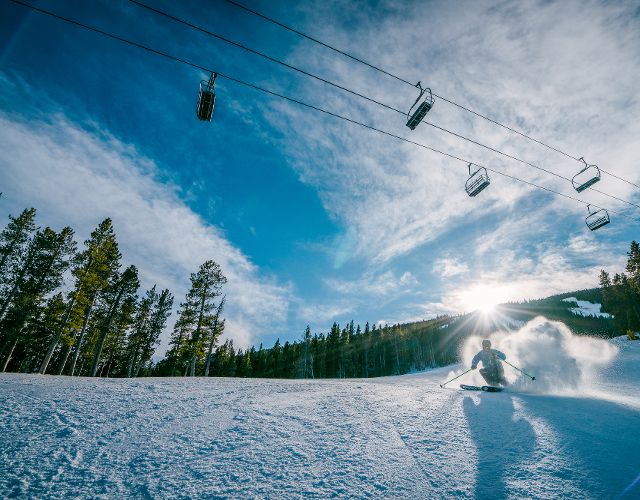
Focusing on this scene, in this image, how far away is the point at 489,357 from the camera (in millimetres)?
11648

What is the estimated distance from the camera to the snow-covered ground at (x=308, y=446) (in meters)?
3.76

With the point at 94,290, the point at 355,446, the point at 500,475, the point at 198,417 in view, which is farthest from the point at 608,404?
the point at 94,290

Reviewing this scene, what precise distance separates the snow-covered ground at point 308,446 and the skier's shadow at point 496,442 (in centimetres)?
2

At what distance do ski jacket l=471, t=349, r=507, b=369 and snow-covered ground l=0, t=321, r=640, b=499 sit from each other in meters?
3.62

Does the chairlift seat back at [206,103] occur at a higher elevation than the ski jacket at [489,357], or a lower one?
higher

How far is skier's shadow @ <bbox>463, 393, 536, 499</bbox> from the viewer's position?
388cm

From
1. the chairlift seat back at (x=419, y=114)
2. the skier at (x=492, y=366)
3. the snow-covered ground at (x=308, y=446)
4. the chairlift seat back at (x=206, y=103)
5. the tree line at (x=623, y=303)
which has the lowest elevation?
the snow-covered ground at (x=308, y=446)

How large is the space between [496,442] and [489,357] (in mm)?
7557

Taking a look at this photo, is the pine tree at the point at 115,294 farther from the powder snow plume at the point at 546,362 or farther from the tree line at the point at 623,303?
the tree line at the point at 623,303

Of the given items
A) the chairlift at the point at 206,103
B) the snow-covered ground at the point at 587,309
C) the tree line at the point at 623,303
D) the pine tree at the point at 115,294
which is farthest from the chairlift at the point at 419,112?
the snow-covered ground at the point at 587,309

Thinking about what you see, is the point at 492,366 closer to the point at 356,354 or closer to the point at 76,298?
the point at 76,298

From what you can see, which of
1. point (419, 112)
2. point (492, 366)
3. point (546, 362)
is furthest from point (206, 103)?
point (546, 362)

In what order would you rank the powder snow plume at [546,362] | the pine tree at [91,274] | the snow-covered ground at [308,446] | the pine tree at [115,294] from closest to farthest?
the snow-covered ground at [308,446] → the powder snow plume at [546,362] → the pine tree at [91,274] → the pine tree at [115,294]

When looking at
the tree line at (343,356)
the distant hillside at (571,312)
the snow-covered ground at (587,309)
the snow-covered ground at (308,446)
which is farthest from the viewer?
the snow-covered ground at (587,309)
